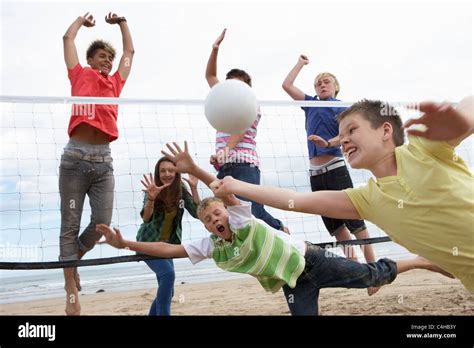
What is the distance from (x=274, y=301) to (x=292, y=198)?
17.2 feet

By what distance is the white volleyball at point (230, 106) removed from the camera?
343 cm

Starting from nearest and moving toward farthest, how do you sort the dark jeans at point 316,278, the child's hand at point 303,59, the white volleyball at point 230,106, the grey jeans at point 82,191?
the white volleyball at point 230,106, the dark jeans at point 316,278, the grey jeans at point 82,191, the child's hand at point 303,59

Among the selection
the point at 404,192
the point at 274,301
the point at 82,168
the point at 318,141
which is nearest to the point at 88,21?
the point at 82,168

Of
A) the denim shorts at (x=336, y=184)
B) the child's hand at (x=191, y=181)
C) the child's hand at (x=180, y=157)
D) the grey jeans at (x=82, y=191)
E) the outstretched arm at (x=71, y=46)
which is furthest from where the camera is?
the denim shorts at (x=336, y=184)

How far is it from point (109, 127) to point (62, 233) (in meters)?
0.87

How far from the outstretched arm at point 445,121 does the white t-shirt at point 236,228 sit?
169 centimetres

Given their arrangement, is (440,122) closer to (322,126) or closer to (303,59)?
(322,126)

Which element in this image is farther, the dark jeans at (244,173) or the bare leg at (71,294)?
the dark jeans at (244,173)

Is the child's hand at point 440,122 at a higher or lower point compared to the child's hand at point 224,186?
higher

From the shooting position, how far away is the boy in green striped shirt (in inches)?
150

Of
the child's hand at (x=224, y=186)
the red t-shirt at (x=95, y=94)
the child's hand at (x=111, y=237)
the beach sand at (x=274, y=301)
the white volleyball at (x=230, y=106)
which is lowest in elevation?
the beach sand at (x=274, y=301)

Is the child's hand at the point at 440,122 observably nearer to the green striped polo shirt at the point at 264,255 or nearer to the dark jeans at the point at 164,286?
the green striped polo shirt at the point at 264,255

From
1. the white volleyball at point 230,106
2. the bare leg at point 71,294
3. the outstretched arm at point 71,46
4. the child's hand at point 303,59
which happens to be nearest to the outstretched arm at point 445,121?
the white volleyball at point 230,106
